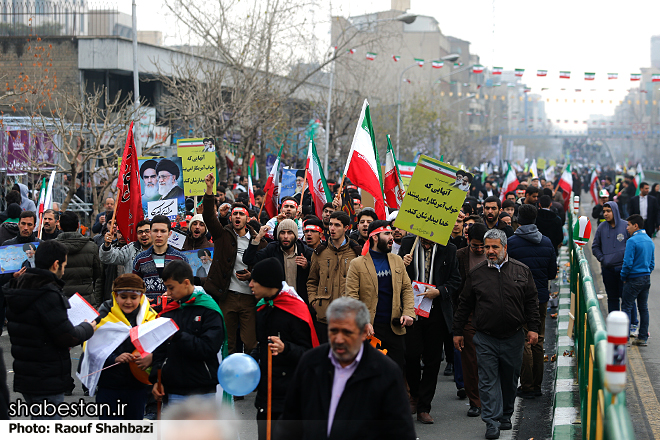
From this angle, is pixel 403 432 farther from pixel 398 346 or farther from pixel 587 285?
pixel 587 285

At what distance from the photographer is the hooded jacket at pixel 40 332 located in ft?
16.6

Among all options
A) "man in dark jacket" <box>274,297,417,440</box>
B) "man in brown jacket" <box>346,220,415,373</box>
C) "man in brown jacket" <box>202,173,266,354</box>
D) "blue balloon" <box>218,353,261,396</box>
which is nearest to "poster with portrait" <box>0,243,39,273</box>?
"man in brown jacket" <box>202,173,266,354</box>

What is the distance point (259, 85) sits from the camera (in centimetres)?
2381

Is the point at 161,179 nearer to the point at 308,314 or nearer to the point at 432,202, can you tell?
the point at 432,202

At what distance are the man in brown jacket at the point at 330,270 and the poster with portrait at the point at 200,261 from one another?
1.57m

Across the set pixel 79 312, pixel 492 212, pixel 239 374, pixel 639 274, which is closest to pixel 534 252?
pixel 492 212

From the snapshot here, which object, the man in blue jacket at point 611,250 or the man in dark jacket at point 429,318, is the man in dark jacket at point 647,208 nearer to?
the man in blue jacket at point 611,250

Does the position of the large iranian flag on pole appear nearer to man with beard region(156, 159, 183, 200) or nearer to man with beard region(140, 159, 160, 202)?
man with beard region(156, 159, 183, 200)

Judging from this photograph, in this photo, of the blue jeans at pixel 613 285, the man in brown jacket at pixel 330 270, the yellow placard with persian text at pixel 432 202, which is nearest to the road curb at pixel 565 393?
the blue jeans at pixel 613 285

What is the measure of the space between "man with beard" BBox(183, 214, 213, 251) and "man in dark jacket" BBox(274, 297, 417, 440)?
5.11m

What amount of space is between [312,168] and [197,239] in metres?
3.80

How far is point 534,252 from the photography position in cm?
823

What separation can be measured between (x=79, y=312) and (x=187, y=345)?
0.92m

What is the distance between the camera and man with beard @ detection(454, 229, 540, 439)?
6.59 m
